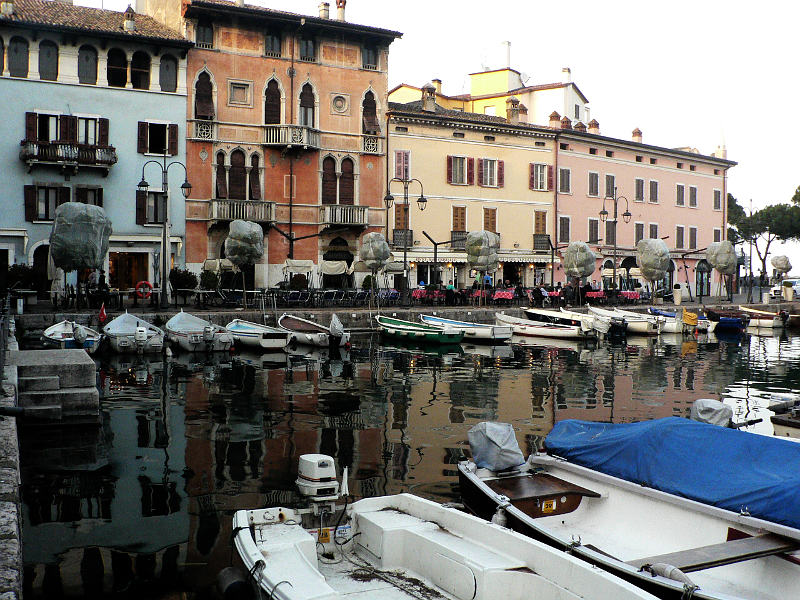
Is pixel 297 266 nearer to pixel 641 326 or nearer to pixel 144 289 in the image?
pixel 144 289

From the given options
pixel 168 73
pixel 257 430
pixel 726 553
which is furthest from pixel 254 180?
pixel 726 553

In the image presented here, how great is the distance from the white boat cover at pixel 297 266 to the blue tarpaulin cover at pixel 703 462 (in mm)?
30549

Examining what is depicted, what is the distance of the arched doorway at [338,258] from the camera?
139 ft

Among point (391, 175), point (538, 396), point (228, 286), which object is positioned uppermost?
point (391, 175)

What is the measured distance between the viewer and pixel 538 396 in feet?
63.8

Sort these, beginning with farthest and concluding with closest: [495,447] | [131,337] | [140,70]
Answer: [140,70] < [131,337] < [495,447]

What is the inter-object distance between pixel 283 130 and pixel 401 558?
117 feet

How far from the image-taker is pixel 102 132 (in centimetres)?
3744

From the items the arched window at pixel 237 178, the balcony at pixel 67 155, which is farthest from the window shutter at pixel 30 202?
the arched window at pixel 237 178

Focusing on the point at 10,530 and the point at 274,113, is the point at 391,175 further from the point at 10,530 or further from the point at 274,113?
the point at 10,530

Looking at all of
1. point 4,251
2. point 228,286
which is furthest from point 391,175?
point 4,251

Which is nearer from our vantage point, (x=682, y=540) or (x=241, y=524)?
(x=241, y=524)

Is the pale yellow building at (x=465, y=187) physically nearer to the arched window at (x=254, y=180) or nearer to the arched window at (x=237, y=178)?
the arched window at (x=254, y=180)

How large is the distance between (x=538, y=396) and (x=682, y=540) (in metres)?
11.4
